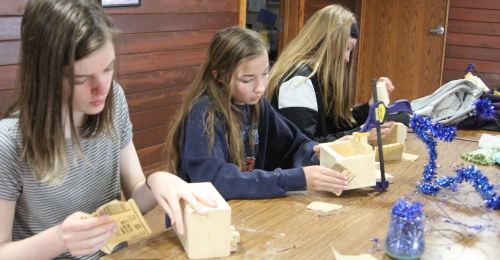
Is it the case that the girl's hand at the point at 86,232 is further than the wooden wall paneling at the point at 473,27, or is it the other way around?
the wooden wall paneling at the point at 473,27

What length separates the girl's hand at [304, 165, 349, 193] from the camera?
5.35 ft

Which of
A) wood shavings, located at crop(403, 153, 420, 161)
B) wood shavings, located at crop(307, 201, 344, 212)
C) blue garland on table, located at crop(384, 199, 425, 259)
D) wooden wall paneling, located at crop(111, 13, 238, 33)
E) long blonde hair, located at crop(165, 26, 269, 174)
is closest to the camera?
blue garland on table, located at crop(384, 199, 425, 259)

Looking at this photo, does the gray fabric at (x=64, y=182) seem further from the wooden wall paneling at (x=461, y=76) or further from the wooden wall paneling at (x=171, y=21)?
the wooden wall paneling at (x=461, y=76)

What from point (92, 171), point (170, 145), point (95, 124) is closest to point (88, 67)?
point (95, 124)

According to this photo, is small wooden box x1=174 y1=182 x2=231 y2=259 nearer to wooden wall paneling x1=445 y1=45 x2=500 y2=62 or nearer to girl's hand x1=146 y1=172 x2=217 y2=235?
girl's hand x1=146 y1=172 x2=217 y2=235

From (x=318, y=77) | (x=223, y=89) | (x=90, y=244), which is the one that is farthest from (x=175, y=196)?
(x=318, y=77)

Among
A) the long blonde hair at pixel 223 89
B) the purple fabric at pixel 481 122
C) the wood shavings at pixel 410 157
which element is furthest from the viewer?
the purple fabric at pixel 481 122

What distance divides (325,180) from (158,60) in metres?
2.42

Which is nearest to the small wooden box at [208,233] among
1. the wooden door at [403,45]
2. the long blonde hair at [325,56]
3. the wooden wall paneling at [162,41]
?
the long blonde hair at [325,56]

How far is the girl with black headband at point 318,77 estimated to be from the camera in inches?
90.4

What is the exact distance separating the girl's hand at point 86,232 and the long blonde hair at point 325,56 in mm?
1332

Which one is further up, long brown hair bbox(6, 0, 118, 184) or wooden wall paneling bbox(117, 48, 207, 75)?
long brown hair bbox(6, 0, 118, 184)

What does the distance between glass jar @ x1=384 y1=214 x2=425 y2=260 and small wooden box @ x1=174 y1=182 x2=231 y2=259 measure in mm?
364

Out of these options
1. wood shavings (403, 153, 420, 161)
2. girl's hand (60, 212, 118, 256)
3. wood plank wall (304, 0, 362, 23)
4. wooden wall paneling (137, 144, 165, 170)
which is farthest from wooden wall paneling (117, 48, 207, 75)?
girl's hand (60, 212, 118, 256)
